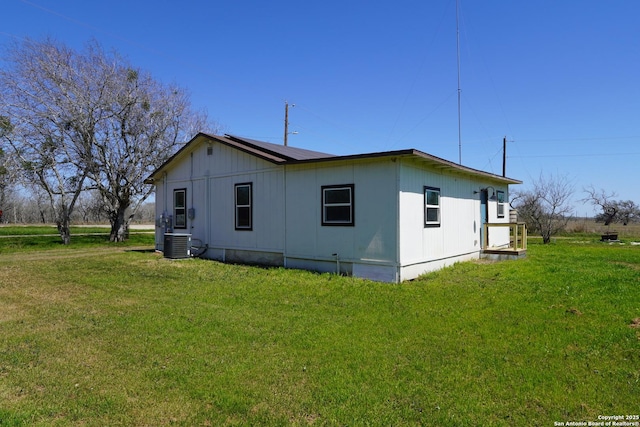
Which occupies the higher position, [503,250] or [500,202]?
[500,202]

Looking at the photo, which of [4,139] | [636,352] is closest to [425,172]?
[636,352]

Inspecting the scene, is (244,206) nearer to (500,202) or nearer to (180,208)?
(180,208)

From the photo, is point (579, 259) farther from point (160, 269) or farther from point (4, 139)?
point (4, 139)

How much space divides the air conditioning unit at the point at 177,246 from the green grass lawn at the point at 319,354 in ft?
14.8

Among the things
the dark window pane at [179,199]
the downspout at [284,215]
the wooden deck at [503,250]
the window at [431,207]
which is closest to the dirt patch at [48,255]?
the dark window pane at [179,199]

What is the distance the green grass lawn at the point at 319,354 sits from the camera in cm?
296

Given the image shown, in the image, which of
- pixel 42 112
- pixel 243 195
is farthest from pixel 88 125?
pixel 243 195

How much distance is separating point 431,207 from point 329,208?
8.42 feet

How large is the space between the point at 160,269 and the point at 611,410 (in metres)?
9.61

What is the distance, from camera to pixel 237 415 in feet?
9.46

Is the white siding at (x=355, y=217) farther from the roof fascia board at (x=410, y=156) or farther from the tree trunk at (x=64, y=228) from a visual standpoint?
the tree trunk at (x=64, y=228)

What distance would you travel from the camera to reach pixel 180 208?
13922 mm

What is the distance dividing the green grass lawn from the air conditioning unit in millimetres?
4519

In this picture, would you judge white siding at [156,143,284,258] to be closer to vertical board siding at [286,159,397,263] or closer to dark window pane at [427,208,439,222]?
vertical board siding at [286,159,397,263]
